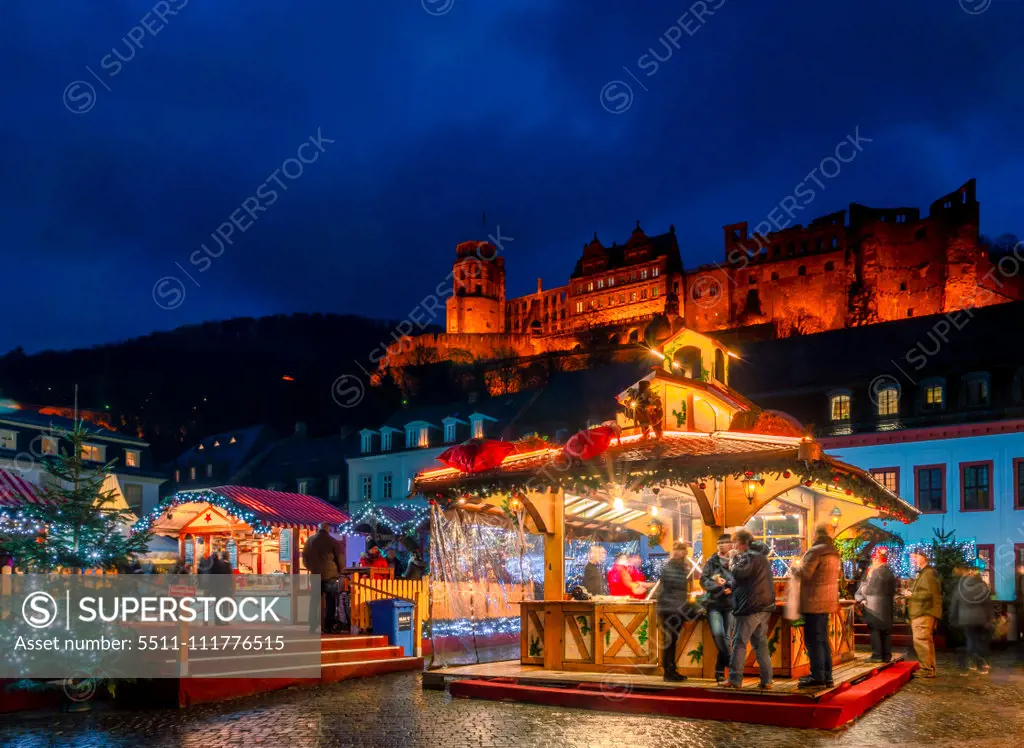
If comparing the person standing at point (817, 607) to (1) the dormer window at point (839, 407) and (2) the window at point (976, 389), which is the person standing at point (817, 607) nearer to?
(2) the window at point (976, 389)

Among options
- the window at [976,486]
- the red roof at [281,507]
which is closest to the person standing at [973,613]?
the red roof at [281,507]

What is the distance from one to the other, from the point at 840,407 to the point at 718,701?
24.7 meters

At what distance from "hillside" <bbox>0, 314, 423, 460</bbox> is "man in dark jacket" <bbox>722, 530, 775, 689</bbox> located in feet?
244

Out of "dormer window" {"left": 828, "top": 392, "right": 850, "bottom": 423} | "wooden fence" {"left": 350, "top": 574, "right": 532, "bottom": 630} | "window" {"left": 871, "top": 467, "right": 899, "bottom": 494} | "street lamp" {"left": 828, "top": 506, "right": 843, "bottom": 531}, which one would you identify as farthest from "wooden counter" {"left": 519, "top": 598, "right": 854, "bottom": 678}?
"dormer window" {"left": 828, "top": 392, "right": 850, "bottom": 423}

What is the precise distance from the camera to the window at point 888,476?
31.6 m

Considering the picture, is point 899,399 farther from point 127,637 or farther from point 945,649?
point 127,637

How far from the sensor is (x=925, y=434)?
3119 centimetres

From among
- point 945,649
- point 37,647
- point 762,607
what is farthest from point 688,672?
point 945,649

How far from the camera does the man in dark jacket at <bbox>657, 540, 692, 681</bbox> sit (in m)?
11.9

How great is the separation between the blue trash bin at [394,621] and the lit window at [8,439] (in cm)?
2950

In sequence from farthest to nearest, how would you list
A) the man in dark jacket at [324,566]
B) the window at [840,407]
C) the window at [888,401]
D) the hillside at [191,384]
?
1. the hillside at [191,384]
2. the window at [840,407]
3. the window at [888,401]
4. the man in dark jacket at [324,566]

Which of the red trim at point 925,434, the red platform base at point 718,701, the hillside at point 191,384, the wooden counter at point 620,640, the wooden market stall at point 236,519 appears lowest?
the red platform base at point 718,701

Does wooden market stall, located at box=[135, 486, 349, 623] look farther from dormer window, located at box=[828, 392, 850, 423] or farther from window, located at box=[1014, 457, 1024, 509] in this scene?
window, located at box=[1014, 457, 1024, 509]

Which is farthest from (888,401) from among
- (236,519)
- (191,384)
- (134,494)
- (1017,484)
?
(191,384)
